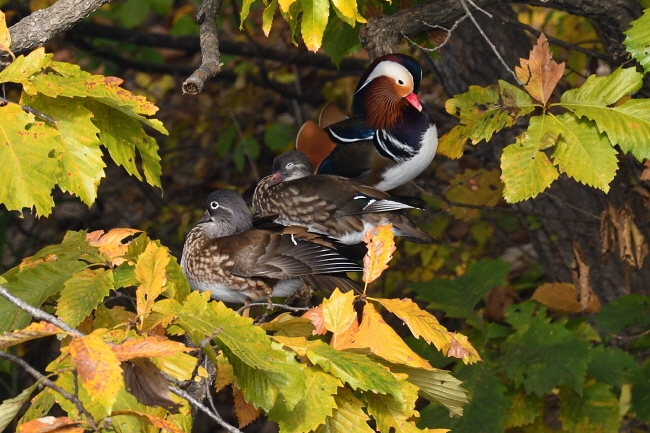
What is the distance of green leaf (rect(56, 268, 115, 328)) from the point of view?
70.2 inches

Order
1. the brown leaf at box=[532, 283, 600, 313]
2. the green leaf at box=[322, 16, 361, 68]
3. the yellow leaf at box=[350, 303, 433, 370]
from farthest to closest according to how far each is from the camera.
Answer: the brown leaf at box=[532, 283, 600, 313] → the green leaf at box=[322, 16, 361, 68] → the yellow leaf at box=[350, 303, 433, 370]

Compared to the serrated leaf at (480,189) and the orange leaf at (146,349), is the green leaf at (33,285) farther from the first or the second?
the serrated leaf at (480,189)

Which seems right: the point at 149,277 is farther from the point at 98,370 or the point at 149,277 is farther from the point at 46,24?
the point at 46,24

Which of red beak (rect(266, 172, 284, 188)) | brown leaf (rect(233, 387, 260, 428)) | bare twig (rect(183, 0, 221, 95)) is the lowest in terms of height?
brown leaf (rect(233, 387, 260, 428))

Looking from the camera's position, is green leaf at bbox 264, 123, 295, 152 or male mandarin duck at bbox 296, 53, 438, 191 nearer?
male mandarin duck at bbox 296, 53, 438, 191

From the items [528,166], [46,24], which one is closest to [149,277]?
[46,24]

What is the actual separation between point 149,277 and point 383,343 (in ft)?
1.59

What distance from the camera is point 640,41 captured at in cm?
223

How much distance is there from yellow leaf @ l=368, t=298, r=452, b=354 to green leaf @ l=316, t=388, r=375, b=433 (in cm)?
19

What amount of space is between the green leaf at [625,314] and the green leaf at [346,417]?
1786 mm

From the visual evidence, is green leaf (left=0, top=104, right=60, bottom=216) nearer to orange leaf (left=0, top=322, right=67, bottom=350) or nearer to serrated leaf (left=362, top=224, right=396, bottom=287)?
orange leaf (left=0, top=322, right=67, bottom=350)

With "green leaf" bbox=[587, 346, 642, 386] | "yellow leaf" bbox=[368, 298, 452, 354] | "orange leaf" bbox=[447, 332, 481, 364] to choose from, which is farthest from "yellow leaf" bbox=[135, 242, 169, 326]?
"green leaf" bbox=[587, 346, 642, 386]

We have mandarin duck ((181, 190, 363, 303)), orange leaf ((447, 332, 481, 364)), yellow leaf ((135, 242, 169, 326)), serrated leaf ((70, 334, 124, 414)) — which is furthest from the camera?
mandarin duck ((181, 190, 363, 303))

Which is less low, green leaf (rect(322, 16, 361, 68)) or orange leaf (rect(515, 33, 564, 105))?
orange leaf (rect(515, 33, 564, 105))
